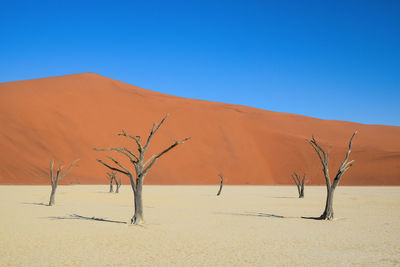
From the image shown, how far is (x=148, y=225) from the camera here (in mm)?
13234

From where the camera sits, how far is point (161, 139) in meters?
61.4

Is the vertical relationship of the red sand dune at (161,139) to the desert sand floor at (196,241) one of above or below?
above

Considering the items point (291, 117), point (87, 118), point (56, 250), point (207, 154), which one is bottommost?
point (56, 250)

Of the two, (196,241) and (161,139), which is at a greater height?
(161,139)

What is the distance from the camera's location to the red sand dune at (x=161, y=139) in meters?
50.7

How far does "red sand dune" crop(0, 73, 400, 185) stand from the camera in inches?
1997

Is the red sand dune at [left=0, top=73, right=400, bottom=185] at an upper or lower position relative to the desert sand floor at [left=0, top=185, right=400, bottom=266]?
upper

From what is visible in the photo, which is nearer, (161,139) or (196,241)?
(196,241)

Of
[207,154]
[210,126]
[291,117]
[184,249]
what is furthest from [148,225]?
[291,117]

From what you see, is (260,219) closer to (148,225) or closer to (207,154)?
(148,225)

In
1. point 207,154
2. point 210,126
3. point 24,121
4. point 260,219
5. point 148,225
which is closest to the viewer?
point 148,225

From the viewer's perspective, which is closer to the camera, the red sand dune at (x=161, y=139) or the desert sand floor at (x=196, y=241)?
the desert sand floor at (x=196, y=241)

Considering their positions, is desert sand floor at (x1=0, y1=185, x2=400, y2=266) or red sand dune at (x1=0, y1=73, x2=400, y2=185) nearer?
desert sand floor at (x1=0, y1=185, x2=400, y2=266)

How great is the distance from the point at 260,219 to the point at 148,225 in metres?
4.81
